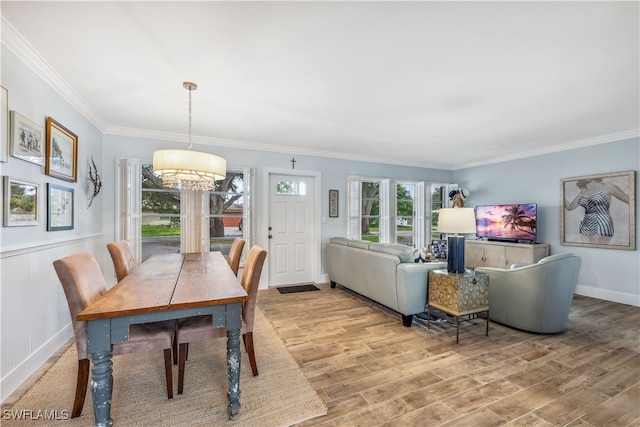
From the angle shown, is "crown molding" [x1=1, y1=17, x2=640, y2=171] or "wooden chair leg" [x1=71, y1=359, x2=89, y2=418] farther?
"crown molding" [x1=1, y1=17, x2=640, y2=171]

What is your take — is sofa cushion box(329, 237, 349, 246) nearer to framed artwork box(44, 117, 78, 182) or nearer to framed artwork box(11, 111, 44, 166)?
framed artwork box(44, 117, 78, 182)

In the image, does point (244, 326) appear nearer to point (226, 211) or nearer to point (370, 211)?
point (226, 211)

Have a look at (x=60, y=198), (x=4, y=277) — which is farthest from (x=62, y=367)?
(x=60, y=198)

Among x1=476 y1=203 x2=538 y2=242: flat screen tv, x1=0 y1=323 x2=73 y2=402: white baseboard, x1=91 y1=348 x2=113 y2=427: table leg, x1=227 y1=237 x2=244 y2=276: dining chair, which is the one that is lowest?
x1=0 y1=323 x2=73 y2=402: white baseboard

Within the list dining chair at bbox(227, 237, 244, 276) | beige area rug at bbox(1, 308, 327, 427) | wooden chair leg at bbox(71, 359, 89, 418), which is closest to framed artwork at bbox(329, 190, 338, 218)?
dining chair at bbox(227, 237, 244, 276)

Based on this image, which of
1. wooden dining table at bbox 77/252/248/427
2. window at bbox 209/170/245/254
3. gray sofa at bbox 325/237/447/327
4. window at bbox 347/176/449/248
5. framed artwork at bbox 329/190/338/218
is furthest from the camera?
window at bbox 347/176/449/248

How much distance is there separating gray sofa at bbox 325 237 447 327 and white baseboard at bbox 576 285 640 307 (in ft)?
9.40

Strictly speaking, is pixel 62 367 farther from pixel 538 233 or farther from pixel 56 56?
pixel 538 233

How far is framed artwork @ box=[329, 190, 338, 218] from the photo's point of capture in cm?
512

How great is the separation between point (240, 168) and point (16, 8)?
2.88 m

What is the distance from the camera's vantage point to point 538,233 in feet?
15.8

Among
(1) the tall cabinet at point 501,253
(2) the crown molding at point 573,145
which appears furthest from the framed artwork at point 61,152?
(2) the crown molding at point 573,145

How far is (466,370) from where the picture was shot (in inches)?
88.0

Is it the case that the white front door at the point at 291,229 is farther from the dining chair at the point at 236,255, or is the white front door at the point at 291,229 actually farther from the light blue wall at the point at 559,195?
the light blue wall at the point at 559,195
